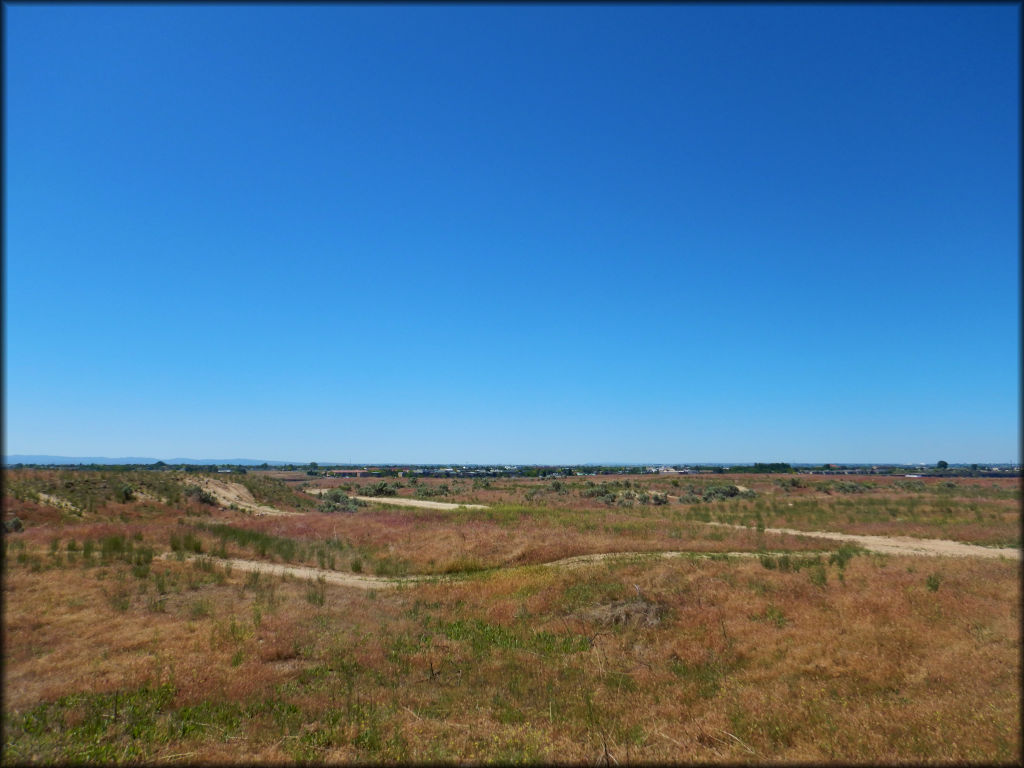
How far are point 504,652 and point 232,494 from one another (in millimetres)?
55665

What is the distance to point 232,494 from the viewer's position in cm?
6053

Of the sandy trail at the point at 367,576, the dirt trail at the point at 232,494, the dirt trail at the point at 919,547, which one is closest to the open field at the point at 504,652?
the sandy trail at the point at 367,576

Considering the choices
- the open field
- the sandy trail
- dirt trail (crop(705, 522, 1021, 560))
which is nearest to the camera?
the open field

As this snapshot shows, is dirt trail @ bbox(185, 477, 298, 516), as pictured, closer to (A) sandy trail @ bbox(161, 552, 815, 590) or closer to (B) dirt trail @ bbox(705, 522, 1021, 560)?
(A) sandy trail @ bbox(161, 552, 815, 590)

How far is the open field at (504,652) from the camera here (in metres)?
9.20

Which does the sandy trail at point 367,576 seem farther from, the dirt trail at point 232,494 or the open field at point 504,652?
the dirt trail at point 232,494

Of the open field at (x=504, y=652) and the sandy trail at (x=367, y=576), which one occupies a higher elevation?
the open field at (x=504, y=652)

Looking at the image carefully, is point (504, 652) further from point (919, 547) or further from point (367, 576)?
point (919, 547)

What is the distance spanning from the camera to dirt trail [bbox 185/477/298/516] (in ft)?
184

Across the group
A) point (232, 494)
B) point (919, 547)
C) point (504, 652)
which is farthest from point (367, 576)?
point (232, 494)

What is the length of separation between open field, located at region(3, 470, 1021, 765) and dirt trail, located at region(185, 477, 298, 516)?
25119mm

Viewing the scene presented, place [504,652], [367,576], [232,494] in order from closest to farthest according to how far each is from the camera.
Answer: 1. [504,652]
2. [367,576]
3. [232,494]

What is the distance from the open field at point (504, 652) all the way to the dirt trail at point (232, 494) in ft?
82.4

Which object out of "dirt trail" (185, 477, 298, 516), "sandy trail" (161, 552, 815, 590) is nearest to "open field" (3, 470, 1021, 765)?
"sandy trail" (161, 552, 815, 590)
